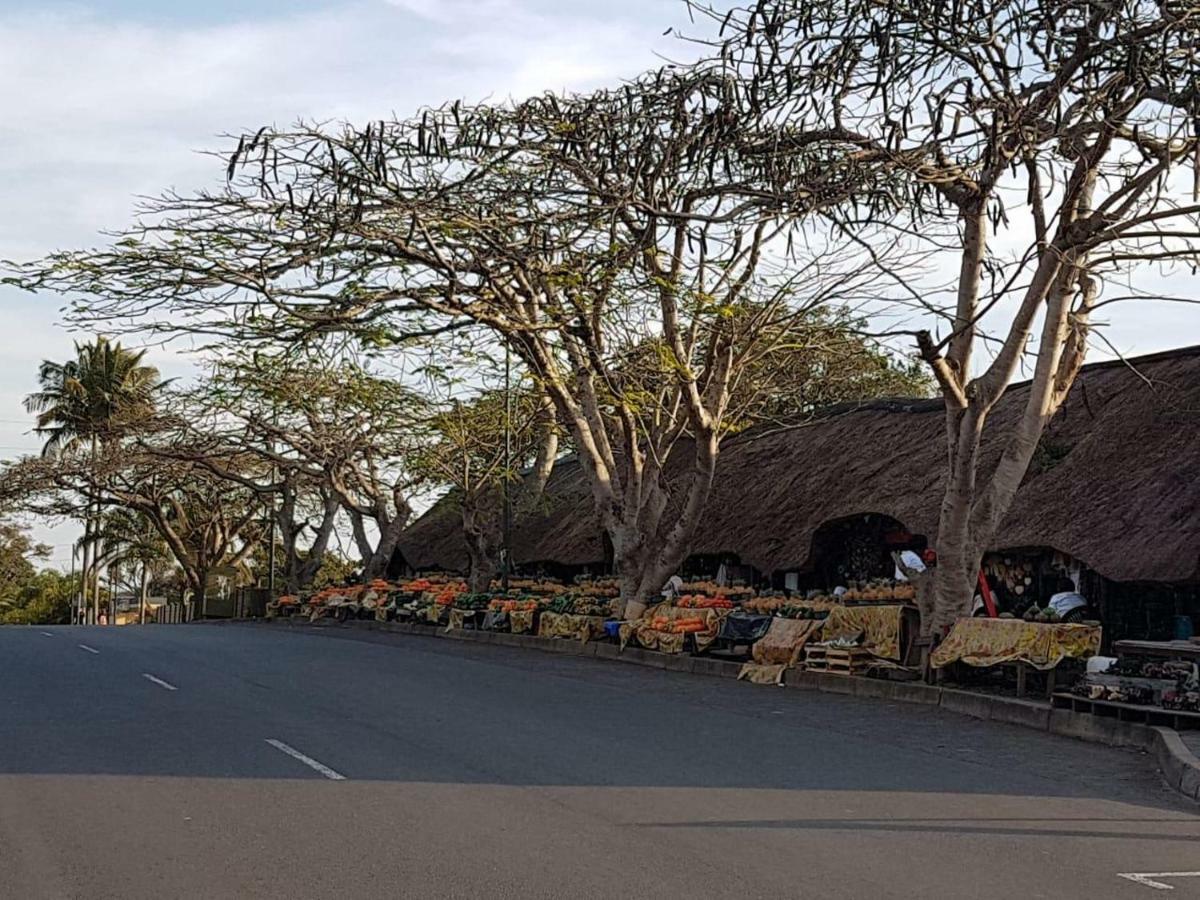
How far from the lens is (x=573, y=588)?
108 feet

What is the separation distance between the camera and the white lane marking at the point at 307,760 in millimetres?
10281

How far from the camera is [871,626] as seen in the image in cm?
1956

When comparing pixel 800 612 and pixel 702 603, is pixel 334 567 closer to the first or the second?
pixel 702 603

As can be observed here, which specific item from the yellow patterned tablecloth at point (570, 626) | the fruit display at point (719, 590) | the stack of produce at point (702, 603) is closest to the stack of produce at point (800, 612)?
the stack of produce at point (702, 603)

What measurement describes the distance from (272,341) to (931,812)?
15.1 meters

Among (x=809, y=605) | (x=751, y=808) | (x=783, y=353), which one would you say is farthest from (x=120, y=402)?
(x=751, y=808)

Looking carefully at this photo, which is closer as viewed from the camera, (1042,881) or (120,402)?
(1042,881)

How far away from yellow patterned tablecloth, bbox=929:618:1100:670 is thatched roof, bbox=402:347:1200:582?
7.31ft

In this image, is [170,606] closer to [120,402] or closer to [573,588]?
[120,402]

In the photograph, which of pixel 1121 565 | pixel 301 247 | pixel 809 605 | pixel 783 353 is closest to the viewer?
pixel 1121 565

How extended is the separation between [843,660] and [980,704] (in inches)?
134

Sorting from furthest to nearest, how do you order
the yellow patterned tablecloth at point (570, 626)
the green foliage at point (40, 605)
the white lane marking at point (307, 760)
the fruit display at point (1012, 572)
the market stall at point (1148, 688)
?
the green foliage at point (40, 605) < the yellow patterned tablecloth at point (570, 626) < the fruit display at point (1012, 572) < the market stall at point (1148, 688) < the white lane marking at point (307, 760)

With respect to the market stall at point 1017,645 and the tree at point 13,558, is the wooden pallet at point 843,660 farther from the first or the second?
the tree at point 13,558

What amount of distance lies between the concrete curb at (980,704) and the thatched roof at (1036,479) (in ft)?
10.1
